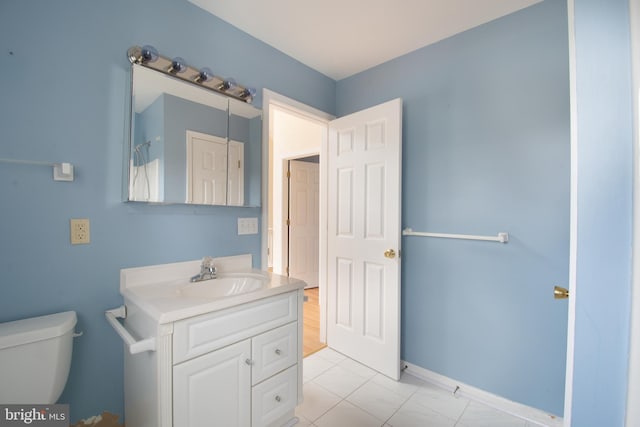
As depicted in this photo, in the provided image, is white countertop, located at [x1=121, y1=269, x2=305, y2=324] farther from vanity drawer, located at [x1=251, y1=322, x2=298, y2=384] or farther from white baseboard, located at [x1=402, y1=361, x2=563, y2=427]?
white baseboard, located at [x1=402, y1=361, x2=563, y2=427]

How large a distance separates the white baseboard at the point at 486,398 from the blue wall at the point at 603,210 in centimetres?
138

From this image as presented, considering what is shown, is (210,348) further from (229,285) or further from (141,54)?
(141,54)

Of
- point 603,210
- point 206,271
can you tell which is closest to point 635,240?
point 603,210

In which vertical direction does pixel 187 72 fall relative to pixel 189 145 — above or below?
above

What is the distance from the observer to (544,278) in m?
1.54

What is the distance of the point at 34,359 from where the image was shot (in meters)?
0.96

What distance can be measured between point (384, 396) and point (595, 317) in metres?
1.59

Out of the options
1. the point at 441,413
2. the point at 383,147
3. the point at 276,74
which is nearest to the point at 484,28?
the point at 383,147

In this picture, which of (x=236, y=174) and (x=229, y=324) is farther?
(x=236, y=174)

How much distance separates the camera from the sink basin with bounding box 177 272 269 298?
1461 millimetres

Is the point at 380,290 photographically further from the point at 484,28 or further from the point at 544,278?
the point at 484,28

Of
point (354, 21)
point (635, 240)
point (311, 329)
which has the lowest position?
point (311, 329)

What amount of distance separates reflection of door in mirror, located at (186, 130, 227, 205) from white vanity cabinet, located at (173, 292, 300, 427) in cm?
70

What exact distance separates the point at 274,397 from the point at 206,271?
0.76m
